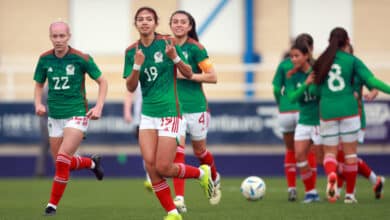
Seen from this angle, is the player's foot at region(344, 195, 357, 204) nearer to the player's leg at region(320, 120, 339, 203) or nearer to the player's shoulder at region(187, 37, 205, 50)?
the player's leg at region(320, 120, 339, 203)

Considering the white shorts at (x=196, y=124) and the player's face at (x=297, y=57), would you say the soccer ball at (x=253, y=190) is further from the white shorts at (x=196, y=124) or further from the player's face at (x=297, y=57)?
the player's face at (x=297, y=57)

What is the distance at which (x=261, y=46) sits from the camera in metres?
30.5

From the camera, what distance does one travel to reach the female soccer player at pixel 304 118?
15.1 m

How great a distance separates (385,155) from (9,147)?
7632 mm

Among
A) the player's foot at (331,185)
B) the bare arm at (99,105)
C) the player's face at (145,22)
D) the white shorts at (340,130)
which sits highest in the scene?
the player's face at (145,22)

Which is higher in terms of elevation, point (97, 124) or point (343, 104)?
point (343, 104)

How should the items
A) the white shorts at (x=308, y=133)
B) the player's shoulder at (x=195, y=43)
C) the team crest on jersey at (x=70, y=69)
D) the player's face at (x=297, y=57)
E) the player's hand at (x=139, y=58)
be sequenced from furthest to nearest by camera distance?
the white shorts at (x=308, y=133) → the player's face at (x=297, y=57) → the player's shoulder at (x=195, y=43) → the team crest on jersey at (x=70, y=69) → the player's hand at (x=139, y=58)

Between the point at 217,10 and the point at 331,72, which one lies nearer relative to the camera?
the point at 331,72

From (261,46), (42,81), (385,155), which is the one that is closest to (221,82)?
(261,46)

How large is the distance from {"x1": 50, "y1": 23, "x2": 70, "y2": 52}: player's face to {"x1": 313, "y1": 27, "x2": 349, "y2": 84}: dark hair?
323 cm

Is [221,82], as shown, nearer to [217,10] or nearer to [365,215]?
[217,10]

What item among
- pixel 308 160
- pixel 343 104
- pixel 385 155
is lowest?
pixel 385 155

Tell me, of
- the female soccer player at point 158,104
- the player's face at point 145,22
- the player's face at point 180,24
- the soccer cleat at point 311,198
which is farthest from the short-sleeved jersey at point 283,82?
the player's face at point 145,22

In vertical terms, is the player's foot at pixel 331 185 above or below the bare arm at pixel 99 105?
below
